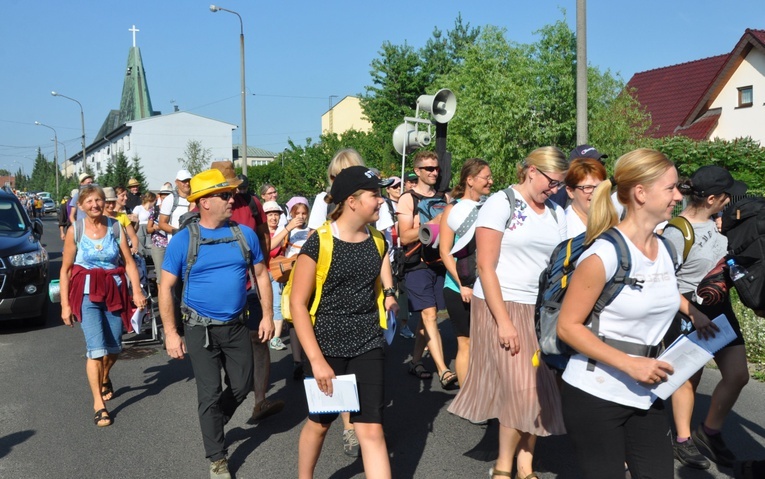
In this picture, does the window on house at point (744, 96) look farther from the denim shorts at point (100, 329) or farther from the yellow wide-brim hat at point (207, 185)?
the yellow wide-brim hat at point (207, 185)

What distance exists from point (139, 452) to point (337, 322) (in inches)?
87.6

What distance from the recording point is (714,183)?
4629 mm

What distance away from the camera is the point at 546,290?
333 centimetres

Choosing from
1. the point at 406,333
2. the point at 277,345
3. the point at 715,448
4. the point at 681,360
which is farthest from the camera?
the point at 406,333

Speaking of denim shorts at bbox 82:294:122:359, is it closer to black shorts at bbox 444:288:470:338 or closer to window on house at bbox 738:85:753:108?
black shorts at bbox 444:288:470:338

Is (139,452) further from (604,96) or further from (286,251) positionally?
(604,96)

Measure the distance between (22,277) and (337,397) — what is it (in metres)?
7.88

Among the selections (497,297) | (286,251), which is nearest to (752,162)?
(286,251)

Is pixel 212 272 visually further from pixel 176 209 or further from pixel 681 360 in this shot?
pixel 176 209

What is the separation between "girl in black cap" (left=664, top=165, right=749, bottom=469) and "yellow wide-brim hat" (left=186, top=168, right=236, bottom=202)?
275 centimetres

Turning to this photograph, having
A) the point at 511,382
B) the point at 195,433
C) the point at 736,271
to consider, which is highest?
the point at 736,271

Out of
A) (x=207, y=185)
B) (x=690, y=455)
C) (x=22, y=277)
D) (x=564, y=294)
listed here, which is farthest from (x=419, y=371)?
(x=22, y=277)

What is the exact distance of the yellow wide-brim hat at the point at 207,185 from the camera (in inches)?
191

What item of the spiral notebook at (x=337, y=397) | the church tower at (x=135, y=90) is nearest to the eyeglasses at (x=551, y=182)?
the spiral notebook at (x=337, y=397)
